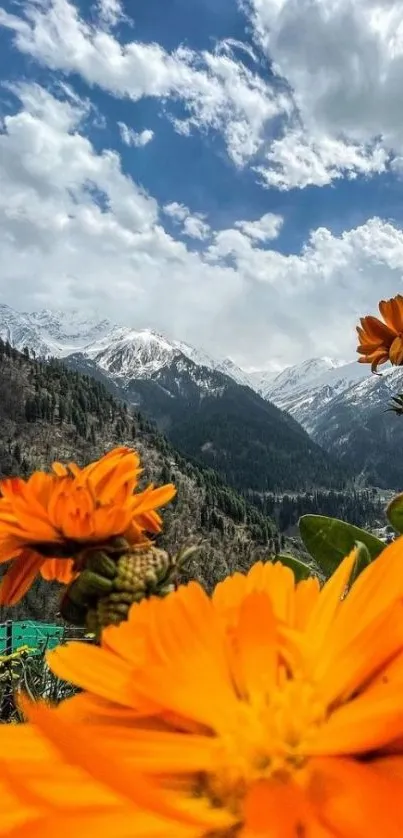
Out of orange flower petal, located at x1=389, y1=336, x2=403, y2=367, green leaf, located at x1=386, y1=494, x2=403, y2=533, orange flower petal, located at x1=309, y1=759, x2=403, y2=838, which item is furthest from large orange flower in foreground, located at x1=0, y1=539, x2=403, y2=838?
orange flower petal, located at x1=389, y1=336, x2=403, y2=367

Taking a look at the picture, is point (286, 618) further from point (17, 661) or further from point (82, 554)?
point (17, 661)

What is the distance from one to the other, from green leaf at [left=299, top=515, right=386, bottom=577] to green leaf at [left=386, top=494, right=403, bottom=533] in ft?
0.18

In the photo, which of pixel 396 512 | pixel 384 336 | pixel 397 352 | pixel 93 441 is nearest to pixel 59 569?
pixel 396 512

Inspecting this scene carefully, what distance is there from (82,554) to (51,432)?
411 ft

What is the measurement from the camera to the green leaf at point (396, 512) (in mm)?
917

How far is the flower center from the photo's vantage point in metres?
0.40

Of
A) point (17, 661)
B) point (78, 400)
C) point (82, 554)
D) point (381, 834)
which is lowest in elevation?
point (17, 661)

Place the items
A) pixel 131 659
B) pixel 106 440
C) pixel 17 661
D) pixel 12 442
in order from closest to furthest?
pixel 131 659 < pixel 17 661 < pixel 12 442 < pixel 106 440

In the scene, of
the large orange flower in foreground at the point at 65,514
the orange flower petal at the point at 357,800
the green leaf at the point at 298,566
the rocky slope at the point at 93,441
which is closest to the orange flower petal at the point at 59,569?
the large orange flower in foreground at the point at 65,514

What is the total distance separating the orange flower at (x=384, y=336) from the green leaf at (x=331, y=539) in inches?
35.6

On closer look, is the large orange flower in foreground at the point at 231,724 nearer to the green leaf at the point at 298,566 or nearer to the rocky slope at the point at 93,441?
the green leaf at the point at 298,566

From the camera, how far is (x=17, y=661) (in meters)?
4.48

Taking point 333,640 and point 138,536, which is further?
point 138,536

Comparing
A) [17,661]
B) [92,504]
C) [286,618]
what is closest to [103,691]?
[286,618]
